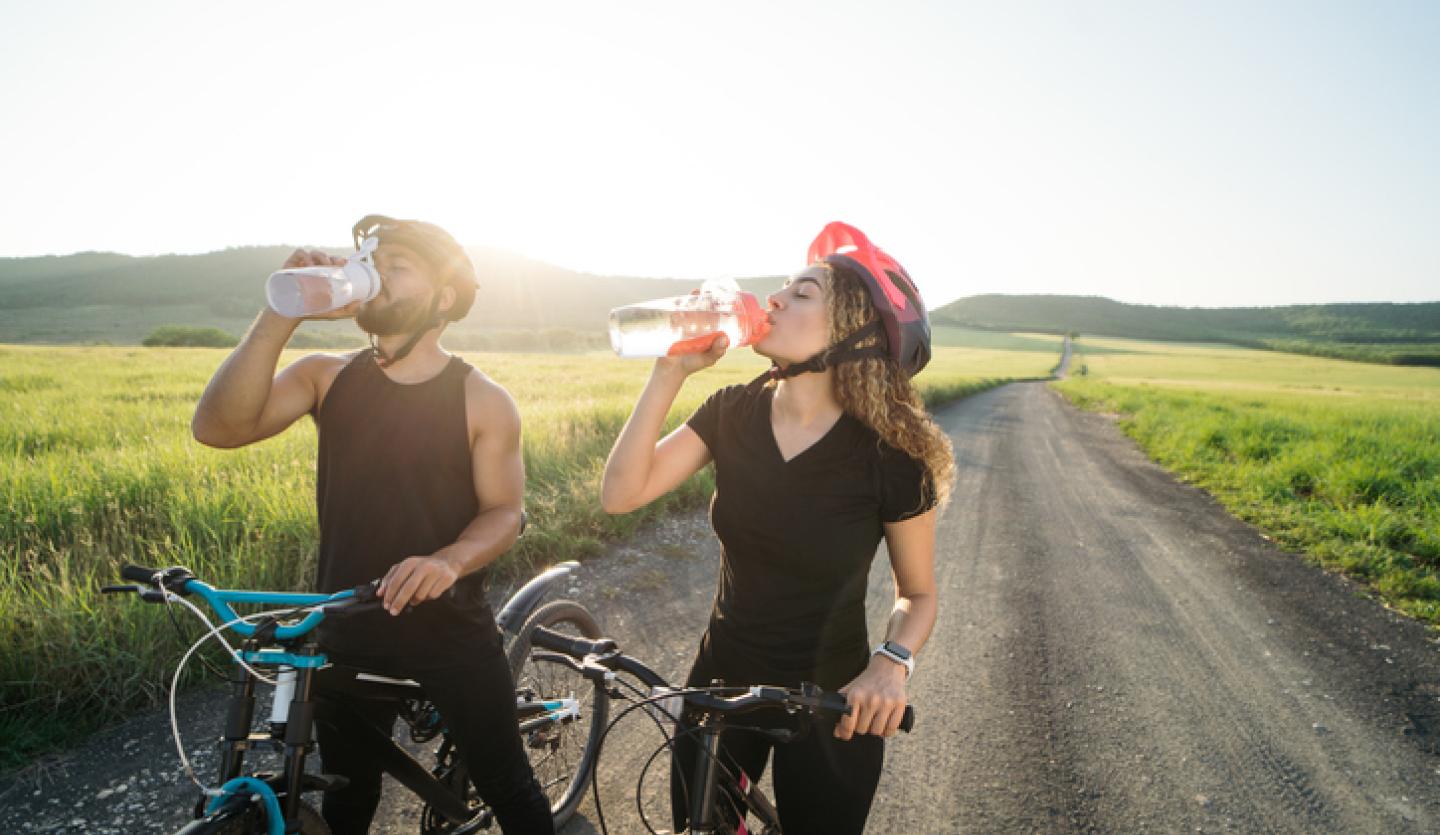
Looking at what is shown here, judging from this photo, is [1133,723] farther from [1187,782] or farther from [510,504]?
[510,504]

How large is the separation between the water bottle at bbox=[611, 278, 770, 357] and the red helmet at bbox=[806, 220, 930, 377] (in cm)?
30

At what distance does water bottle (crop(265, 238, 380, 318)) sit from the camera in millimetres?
1479

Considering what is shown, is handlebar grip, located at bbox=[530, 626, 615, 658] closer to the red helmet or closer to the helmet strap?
the helmet strap

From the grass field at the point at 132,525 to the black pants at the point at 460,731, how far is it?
6.37 feet

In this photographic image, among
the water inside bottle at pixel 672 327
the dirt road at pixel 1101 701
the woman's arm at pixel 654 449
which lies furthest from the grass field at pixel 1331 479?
Answer: the water inside bottle at pixel 672 327

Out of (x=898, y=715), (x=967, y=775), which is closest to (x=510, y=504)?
(x=898, y=715)

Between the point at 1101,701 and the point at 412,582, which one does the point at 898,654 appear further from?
the point at 1101,701

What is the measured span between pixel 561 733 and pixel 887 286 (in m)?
2.39

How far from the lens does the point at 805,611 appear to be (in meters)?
1.92

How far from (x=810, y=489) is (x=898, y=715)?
0.62 meters

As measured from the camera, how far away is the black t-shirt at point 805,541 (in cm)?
187

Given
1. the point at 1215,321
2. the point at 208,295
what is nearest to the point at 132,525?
the point at 208,295

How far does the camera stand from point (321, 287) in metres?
1.50

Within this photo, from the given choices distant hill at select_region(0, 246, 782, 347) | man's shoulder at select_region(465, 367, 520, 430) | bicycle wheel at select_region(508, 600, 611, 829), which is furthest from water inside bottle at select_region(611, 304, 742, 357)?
distant hill at select_region(0, 246, 782, 347)
